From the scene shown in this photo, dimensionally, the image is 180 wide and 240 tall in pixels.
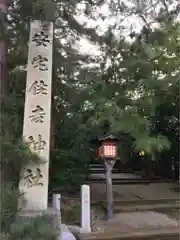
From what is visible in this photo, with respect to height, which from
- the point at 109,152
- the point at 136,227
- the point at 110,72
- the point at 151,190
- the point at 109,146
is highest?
the point at 110,72

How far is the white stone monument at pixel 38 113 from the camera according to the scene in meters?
3.61

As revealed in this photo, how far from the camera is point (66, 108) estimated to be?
5445 millimetres

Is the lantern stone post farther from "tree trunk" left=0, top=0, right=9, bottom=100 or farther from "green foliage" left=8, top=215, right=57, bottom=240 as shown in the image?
"green foliage" left=8, top=215, right=57, bottom=240

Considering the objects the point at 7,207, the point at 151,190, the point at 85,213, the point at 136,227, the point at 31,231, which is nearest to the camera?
the point at 31,231

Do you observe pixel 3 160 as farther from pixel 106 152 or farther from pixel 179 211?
pixel 179 211

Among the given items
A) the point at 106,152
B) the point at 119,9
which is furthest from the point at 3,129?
the point at 119,9

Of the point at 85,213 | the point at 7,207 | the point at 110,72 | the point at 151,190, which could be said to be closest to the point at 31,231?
the point at 7,207

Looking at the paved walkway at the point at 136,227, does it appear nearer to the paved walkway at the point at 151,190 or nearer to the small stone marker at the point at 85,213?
the small stone marker at the point at 85,213

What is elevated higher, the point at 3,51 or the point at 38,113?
the point at 3,51

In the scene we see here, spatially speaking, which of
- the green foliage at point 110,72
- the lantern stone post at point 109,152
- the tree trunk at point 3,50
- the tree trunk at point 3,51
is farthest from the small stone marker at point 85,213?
the tree trunk at point 3,50

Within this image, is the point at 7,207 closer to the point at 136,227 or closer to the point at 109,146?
the point at 136,227

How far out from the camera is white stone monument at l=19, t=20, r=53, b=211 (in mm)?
3611

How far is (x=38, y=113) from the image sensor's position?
12.5 feet

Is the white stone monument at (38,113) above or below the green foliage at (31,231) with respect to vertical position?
above
